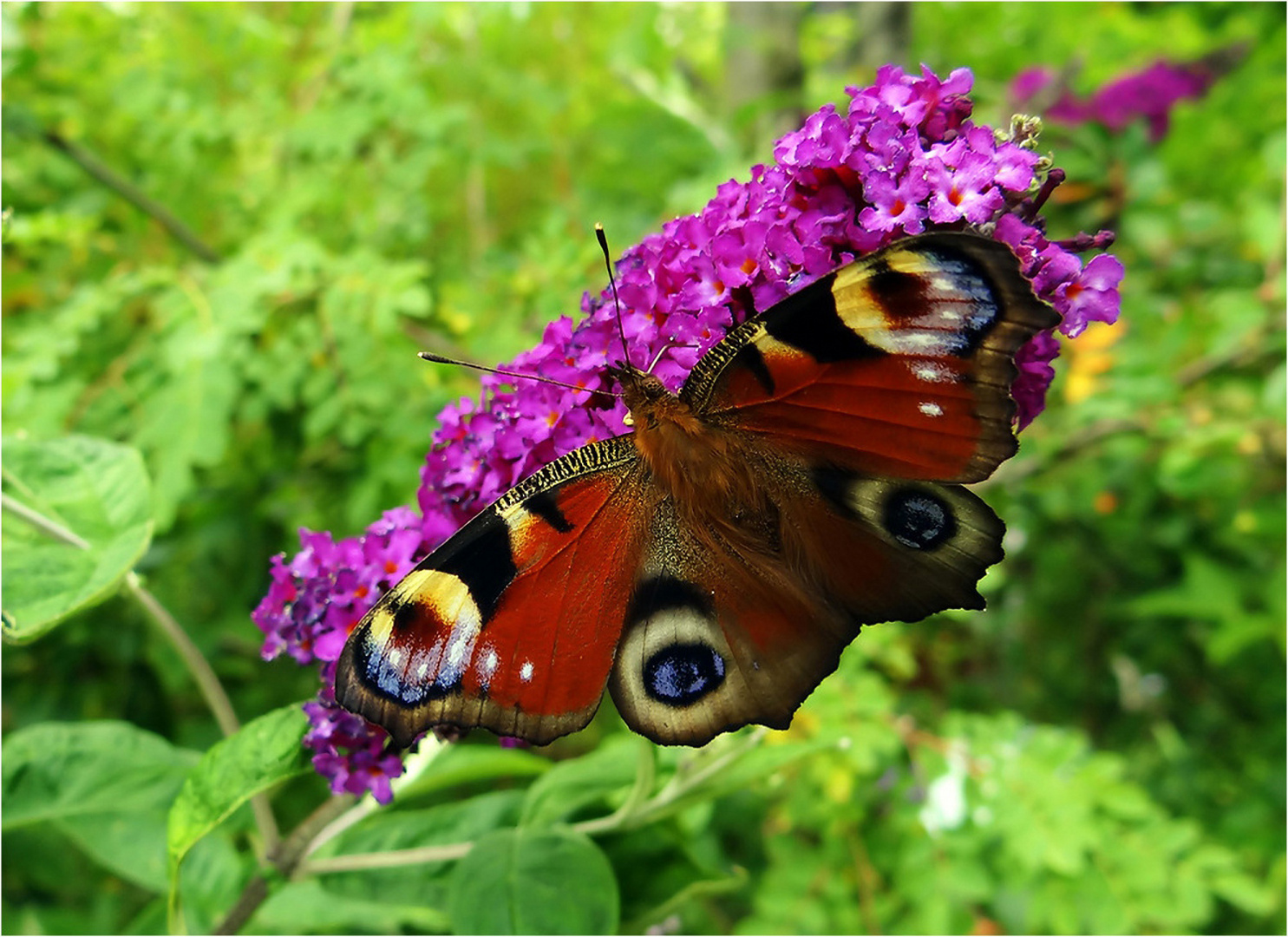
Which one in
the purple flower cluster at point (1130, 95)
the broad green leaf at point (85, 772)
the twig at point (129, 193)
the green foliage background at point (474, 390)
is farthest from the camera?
the purple flower cluster at point (1130, 95)

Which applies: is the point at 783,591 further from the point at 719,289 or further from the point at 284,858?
the point at 284,858

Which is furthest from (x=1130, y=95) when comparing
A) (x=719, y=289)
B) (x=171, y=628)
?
(x=171, y=628)

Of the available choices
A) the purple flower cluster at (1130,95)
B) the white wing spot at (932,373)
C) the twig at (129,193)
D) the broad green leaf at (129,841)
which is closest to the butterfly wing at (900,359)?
the white wing spot at (932,373)

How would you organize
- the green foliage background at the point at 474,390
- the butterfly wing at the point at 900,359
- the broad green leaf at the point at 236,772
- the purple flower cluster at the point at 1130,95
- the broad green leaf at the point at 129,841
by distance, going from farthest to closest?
the purple flower cluster at the point at 1130,95, the green foliage background at the point at 474,390, the broad green leaf at the point at 129,841, the broad green leaf at the point at 236,772, the butterfly wing at the point at 900,359

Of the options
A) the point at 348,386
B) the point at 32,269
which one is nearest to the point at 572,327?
the point at 348,386

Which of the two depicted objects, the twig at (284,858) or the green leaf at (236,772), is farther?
the twig at (284,858)

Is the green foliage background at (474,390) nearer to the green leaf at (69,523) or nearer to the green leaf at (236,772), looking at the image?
the green leaf at (69,523)

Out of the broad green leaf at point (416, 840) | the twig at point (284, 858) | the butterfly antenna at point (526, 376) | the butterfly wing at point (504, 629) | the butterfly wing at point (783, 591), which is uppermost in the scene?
the butterfly antenna at point (526, 376)

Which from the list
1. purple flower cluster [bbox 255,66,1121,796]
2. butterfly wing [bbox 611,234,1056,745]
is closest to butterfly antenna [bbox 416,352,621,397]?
purple flower cluster [bbox 255,66,1121,796]
